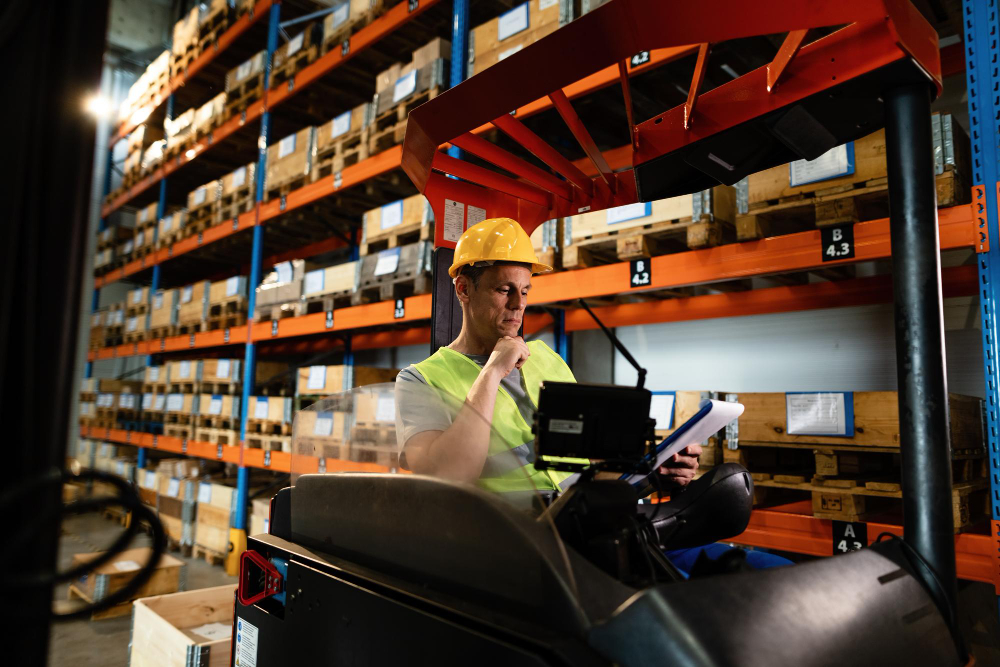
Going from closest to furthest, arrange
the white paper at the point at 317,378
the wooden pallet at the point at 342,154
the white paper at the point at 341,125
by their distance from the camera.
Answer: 1. the wooden pallet at the point at 342,154
2. the white paper at the point at 341,125
3. the white paper at the point at 317,378

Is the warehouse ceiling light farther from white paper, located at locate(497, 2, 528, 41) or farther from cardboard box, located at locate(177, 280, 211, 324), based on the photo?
cardboard box, located at locate(177, 280, 211, 324)

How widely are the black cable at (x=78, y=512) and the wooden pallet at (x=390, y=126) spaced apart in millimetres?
4125

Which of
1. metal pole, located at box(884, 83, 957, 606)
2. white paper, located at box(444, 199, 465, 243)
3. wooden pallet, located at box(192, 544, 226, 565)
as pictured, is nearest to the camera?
metal pole, located at box(884, 83, 957, 606)

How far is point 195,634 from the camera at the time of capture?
344cm

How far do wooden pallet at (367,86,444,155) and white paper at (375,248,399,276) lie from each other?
2.81ft

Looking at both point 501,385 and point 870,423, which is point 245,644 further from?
point 870,423

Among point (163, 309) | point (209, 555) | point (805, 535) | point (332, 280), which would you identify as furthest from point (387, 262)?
point (163, 309)

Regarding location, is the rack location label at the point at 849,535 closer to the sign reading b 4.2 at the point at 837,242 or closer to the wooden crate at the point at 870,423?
the wooden crate at the point at 870,423

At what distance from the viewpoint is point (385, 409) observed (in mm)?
1399

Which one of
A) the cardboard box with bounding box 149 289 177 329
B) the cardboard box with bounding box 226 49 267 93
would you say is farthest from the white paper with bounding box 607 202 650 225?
the cardboard box with bounding box 149 289 177 329

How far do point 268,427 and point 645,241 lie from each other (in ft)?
14.0

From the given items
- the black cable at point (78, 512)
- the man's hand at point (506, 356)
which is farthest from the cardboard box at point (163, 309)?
the black cable at point (78, 512)

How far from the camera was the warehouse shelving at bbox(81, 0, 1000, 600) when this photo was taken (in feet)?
7.66

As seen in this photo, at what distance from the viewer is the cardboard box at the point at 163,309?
783cm
